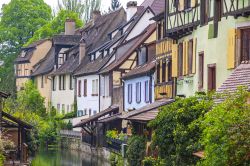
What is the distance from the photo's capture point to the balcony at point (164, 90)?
38.0 meters

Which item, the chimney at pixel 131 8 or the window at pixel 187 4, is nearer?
the window at pixel 187 4

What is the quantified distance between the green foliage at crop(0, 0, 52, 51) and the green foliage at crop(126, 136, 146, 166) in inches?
1912

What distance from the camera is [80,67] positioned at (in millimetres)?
68500

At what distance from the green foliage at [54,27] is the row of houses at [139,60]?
2.49 m

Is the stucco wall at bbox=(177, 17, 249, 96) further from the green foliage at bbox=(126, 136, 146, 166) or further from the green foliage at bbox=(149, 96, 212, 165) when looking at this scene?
the green foliage at bbox=(126, 136, 146, 166)

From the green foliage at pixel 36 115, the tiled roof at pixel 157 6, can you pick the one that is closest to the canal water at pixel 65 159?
the green foliage at pixel 36 115

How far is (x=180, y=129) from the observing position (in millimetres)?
27250

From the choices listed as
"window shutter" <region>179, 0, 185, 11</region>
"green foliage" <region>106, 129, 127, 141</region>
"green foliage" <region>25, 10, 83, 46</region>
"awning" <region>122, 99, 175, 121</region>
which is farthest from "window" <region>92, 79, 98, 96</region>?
"window shutter" <region>179, 0, 185, 11</region>

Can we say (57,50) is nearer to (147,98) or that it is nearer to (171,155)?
(147,98)

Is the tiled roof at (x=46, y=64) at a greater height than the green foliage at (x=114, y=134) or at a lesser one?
greater

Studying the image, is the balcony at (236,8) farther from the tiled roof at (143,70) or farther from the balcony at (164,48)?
the tiled roof at (143,70)

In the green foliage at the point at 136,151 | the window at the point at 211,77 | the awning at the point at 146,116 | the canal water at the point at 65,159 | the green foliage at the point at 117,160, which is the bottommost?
the canal water at the point at 65,159

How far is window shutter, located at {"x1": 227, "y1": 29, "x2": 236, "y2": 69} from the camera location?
28.0m

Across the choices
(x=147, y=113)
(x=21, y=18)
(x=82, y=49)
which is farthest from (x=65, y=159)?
(x=21, y=18)
